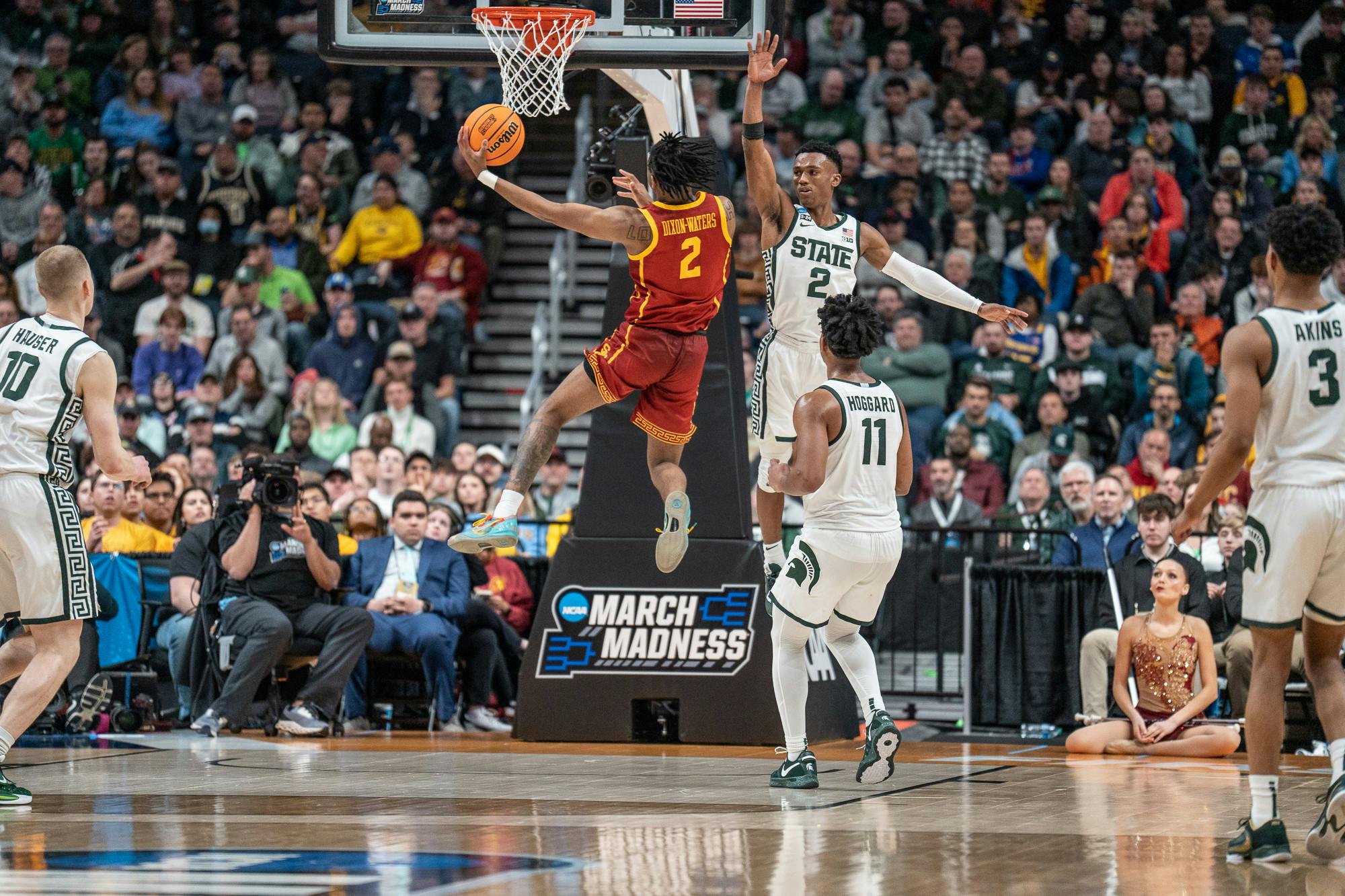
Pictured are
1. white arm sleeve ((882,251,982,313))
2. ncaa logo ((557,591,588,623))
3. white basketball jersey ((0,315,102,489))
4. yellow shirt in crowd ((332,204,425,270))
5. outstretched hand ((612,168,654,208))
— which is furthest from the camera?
yellow shirt in crowd ((332,204,425,270))

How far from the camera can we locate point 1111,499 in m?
11.9

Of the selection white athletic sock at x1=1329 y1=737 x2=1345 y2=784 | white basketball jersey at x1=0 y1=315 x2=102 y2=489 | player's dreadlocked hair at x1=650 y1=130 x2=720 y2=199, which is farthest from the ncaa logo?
white athletic sock at x1=1329 y1=737 x2=1345 y2=784

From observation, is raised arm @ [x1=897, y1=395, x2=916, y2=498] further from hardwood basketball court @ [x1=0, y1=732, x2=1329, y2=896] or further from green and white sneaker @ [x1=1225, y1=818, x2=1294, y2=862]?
green and white sneaker @ [x1=1225, y1=818, x2=1294, y2=862]

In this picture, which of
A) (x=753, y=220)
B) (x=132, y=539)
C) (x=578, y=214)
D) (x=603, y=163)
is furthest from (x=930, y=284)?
(x=753, y=220)

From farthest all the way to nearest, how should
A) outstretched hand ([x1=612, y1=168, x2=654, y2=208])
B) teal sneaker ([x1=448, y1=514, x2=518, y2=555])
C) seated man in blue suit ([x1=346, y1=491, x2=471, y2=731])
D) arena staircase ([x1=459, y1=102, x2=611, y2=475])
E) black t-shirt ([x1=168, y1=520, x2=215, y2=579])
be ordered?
arena staircase ([x1=459, y1=102, x2=611, y2=475]) → black t-shirt ([x1=168, y1=520, x2=215, y2=579]) → seated man in blue suit ([x1=346, y1=491, x2=471, y2=731]) → outstretched hand ([x1=612, y1=168, x2=654, y2=208]) → teal sneaker ([x1=448, y1=514, x2=518, y2=555])

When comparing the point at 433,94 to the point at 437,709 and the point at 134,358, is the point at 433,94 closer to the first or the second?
the point at 134,358

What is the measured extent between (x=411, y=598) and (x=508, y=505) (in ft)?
10.8

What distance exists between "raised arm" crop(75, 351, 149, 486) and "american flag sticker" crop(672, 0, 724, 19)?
353cm

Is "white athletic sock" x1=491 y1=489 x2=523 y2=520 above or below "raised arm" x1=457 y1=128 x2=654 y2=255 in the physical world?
below

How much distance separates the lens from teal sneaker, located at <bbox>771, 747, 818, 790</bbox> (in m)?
7.78

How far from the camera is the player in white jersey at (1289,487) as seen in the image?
5945mm

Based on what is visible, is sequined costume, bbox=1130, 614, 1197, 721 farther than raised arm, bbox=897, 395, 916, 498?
Yes

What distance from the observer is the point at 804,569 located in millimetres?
7648

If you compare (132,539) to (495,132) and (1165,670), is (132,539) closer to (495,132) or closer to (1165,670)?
(495,132)
